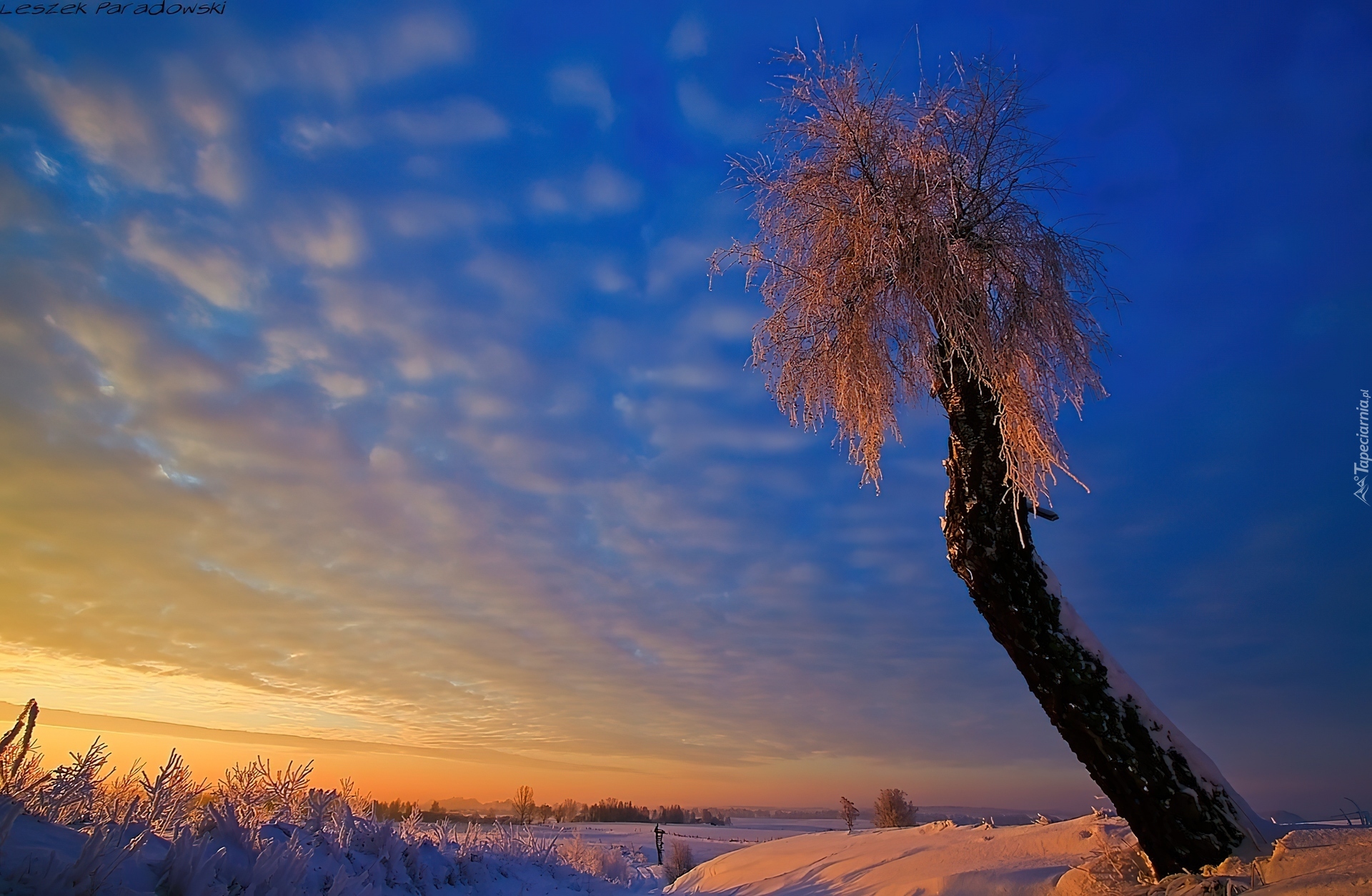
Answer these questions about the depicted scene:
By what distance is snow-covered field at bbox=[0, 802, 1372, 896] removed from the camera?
302 centimetres

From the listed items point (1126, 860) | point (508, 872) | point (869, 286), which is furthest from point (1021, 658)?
point (508, 872)

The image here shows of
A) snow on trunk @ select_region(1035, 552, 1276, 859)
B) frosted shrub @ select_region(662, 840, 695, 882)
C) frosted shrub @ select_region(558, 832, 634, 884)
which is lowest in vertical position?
frosted shrub @ select_region(662, 840, 695, 882)

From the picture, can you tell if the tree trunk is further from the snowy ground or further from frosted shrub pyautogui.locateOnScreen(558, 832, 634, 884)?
frosted shrub pyautogui.locateOnScreen(558, 832, 634, 884)

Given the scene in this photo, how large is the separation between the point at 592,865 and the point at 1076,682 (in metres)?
7.07

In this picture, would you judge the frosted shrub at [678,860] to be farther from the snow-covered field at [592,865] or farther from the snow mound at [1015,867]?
the snow-covered field at [592,865]

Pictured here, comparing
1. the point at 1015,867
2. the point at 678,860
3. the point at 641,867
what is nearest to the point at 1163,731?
the point at 1015,867

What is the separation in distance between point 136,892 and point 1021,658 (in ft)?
22.4

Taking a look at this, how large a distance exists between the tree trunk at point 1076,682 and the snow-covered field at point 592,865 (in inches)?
17.3

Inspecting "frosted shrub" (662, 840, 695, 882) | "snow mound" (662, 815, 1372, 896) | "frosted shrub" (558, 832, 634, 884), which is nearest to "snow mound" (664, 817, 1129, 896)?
"snow mound" (662, 815, 1372, 896)

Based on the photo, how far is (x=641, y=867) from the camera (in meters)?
12.4

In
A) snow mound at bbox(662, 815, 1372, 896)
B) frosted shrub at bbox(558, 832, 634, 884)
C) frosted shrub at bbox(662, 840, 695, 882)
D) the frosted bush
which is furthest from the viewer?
frosted shrub at bbox(662, 840, 695, 882)

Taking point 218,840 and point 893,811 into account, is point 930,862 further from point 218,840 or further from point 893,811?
point 893,811

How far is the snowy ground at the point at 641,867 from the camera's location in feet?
10.1

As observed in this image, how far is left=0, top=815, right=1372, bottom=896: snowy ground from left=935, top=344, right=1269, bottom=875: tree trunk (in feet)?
1.52
